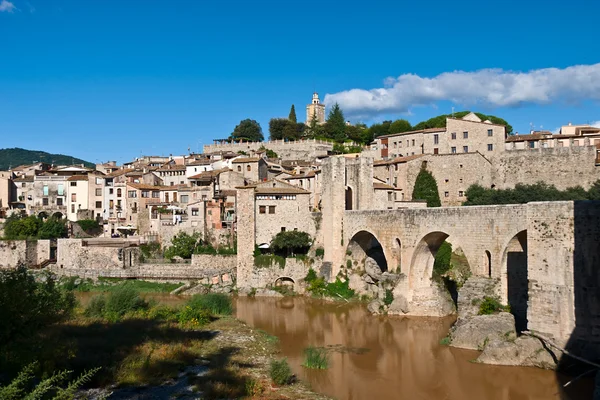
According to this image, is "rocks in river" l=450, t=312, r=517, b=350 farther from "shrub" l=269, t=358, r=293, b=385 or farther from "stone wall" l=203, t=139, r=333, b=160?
"stone wall" l=203, t=139, r=333, b=160

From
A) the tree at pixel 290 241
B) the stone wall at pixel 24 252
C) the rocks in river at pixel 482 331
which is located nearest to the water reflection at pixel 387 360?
the rocks in river at pixel 482 331

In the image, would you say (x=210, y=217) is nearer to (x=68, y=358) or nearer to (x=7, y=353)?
(x=68, y=358)

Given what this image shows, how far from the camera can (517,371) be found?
1789 centimetres

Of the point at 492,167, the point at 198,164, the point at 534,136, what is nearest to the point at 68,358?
the point at 492,167

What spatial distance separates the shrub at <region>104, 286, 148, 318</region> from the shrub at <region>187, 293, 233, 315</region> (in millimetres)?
2554

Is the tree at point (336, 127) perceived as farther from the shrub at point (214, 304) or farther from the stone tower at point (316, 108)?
the shrub at point (214, 304)

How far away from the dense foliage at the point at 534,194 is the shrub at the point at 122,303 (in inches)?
883

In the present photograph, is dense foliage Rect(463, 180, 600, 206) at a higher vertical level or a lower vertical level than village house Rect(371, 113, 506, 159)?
lower

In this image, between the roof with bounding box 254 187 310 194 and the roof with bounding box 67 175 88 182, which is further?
the roof with bounding box 67 175 88 182

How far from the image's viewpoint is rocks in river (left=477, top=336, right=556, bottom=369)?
698 inches

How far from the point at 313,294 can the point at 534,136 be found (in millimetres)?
23062

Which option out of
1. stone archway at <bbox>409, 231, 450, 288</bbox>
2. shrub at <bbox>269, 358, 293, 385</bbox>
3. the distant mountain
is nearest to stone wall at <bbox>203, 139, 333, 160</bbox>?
stone archway at <bbox>409, 231, 450, 288</bbox>

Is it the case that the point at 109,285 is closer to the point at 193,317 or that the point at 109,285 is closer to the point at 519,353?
the point at 193,317

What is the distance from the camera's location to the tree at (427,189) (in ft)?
135
